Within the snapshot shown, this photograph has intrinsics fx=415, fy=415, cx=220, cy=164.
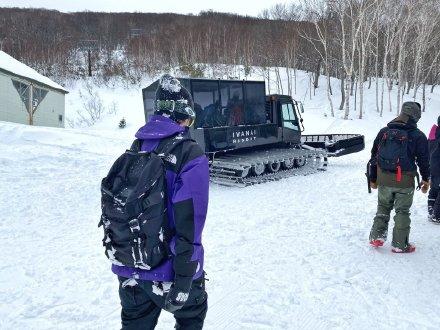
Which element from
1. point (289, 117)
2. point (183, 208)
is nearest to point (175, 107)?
point (183, 208)

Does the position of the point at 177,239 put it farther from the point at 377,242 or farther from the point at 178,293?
the point at 377,242

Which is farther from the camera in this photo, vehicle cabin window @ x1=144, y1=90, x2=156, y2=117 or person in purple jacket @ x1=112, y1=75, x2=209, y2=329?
vehicle cabin window @ x1=144, y1=90, x2=156, y2=117

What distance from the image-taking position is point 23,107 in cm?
2145

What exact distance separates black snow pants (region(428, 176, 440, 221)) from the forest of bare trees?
17578 mm

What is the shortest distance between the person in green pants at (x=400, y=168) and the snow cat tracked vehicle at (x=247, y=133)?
4.76 metres

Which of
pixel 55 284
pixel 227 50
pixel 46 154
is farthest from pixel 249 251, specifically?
pixel 227 50

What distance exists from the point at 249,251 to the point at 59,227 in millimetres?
3031

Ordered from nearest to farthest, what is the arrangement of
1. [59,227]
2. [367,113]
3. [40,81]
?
[59,227] → [40,81] → [367,113]

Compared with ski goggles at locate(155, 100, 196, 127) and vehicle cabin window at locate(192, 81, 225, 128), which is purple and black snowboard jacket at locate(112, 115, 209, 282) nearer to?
ski goggles at locate(155, 100, 196, 127)

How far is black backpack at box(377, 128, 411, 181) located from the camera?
470cm

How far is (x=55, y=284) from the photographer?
4.21 m

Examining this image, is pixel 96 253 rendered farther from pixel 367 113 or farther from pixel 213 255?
pixel 367 113

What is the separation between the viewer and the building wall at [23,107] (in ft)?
64.8

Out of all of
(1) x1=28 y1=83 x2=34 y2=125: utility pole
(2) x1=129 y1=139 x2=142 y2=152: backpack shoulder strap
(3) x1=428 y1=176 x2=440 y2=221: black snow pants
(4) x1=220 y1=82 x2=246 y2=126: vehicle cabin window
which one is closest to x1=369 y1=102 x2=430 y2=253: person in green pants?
(3) x1=428 y1=176 x2=440 y2=221: black snow pants
